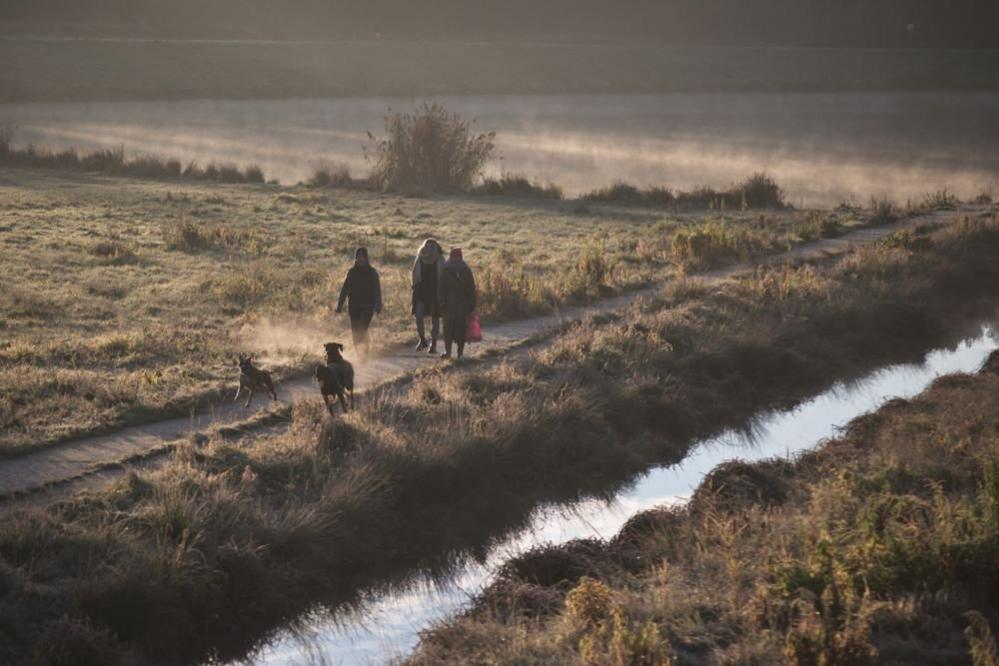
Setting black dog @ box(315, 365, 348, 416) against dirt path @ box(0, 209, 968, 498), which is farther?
black dog @ box(315, 365, 348, 416)

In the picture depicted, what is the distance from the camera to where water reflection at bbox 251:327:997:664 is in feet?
30.8

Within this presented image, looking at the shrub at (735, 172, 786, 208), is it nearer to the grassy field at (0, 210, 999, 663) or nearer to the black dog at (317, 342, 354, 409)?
the grassy field at (0, 210, 999, 663)

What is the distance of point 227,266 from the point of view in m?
22.5

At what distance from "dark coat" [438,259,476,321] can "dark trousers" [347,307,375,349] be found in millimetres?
964

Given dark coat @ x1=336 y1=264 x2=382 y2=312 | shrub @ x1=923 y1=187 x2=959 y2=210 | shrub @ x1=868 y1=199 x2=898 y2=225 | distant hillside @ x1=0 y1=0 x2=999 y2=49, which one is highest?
distant hillside @ x1=0 y1=0 x2=999 y2=49

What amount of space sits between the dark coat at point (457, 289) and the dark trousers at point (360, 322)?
0.96 m

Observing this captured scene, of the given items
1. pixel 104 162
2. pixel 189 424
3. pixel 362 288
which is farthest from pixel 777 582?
pixel 104 162

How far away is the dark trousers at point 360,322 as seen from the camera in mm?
Result: 15531

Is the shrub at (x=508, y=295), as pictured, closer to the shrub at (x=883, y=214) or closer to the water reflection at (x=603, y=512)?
the water reflection at (x=603, y=512)

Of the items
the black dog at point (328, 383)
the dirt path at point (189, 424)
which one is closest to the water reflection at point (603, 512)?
the black dog at point (328, 383)

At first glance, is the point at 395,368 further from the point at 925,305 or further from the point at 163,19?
the point at 163,19

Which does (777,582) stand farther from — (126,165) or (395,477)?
(126,165)

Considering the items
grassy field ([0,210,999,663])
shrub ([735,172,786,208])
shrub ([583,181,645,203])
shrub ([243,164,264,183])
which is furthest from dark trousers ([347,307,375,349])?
shrub ([243,164,264,183])

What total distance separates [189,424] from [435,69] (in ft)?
301
